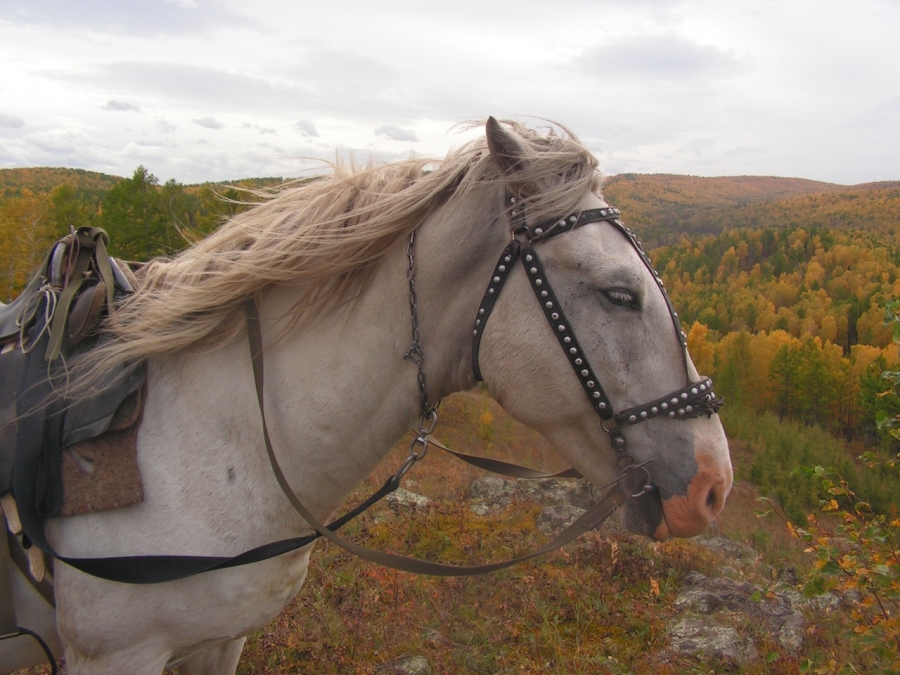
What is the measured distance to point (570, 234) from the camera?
1725 millimetres

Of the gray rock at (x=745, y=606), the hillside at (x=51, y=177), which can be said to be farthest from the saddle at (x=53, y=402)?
the hillside at (x=51, y=177)

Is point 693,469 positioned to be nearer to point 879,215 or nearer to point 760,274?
point 760,274

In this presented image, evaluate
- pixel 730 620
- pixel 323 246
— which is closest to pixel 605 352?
pixel 323 246

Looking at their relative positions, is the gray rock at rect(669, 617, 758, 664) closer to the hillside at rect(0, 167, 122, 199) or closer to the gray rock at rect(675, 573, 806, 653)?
the gray rock at rect(675, 573, 806, 653)

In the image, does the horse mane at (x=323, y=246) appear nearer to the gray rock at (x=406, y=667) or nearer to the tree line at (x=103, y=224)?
the gray rock at (x=406, y=667)

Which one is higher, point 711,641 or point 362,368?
point 362,368

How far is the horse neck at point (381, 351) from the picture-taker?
181cm

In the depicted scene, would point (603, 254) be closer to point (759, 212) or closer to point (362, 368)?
point (362, 368)

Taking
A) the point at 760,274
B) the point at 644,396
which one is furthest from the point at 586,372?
the point at 760,274

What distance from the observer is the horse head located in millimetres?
1683

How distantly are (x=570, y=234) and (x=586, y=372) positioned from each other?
0.45 meters

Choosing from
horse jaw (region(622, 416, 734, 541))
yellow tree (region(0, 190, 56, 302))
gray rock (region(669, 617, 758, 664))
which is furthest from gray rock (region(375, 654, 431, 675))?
yellow tree (region(0, 190, 56, 302))

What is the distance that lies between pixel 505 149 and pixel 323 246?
0.70 metres

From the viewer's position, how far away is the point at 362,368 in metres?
1.85
